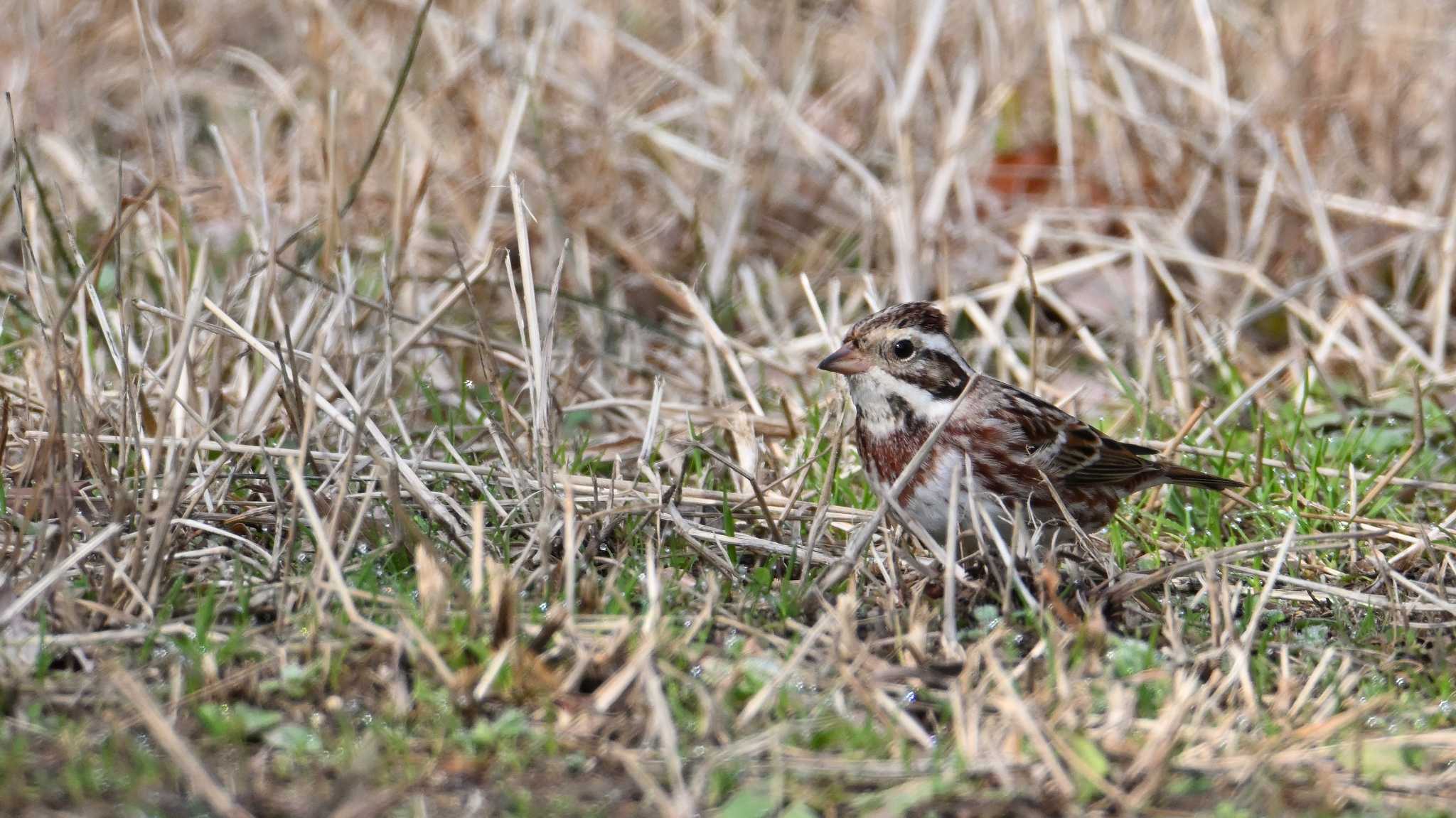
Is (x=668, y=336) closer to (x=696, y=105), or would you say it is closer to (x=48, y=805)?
(x=696, y=105)

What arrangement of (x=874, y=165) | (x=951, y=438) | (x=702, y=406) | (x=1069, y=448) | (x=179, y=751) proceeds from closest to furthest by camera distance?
(x=179, y=751) → (x=951, y=438) → (x=1069, y=448) → (x=702, y=406) → (x=874, y=165)

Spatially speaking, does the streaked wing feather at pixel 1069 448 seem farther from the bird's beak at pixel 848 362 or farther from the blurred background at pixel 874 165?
the blurred background at pixel 874 165

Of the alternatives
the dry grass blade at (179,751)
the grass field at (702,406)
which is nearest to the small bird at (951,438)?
the grass field at (702,406)

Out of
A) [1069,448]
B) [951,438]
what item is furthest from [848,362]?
[1069,448]

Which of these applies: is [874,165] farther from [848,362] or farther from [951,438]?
[951,438]

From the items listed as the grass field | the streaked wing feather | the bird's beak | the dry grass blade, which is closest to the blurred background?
the grass field

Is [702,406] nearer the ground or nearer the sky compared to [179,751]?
nearer the ground

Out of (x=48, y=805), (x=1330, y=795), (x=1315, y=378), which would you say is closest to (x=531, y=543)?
(x=48, y=805)

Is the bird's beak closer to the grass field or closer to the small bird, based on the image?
the small bird
